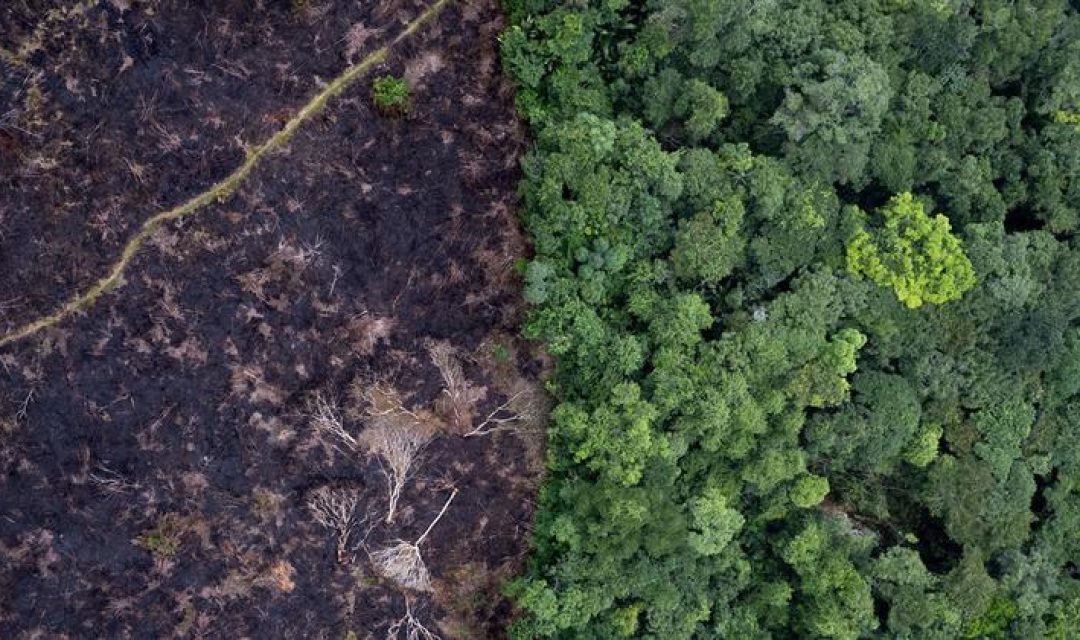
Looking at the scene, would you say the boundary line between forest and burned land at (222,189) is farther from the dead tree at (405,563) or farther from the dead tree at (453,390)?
the dead tree at (405,563)

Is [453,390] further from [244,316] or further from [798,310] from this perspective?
[798,310]

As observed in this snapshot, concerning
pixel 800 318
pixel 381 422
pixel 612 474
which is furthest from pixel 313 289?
pixel 800 318

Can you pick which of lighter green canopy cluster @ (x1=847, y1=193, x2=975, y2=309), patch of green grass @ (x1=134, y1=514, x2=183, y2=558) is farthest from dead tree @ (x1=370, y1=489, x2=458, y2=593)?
lighter green canopy cluster @ (x1=847, y1=193, x2=975, y2=309)

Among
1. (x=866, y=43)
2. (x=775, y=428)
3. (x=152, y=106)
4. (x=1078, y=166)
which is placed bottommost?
(x=775, y=428)

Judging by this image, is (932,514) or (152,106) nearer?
(152,106)

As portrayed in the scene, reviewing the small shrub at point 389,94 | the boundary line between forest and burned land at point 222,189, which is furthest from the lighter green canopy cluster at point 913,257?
the boundary line between forest and burned land at point 222,189

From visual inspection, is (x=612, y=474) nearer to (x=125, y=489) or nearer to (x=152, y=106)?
(x=125, y=489)

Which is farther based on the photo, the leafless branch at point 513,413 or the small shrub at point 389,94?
the leafless branch at point 513,413

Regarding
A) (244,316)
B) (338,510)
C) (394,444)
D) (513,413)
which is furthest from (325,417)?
(513,413)
